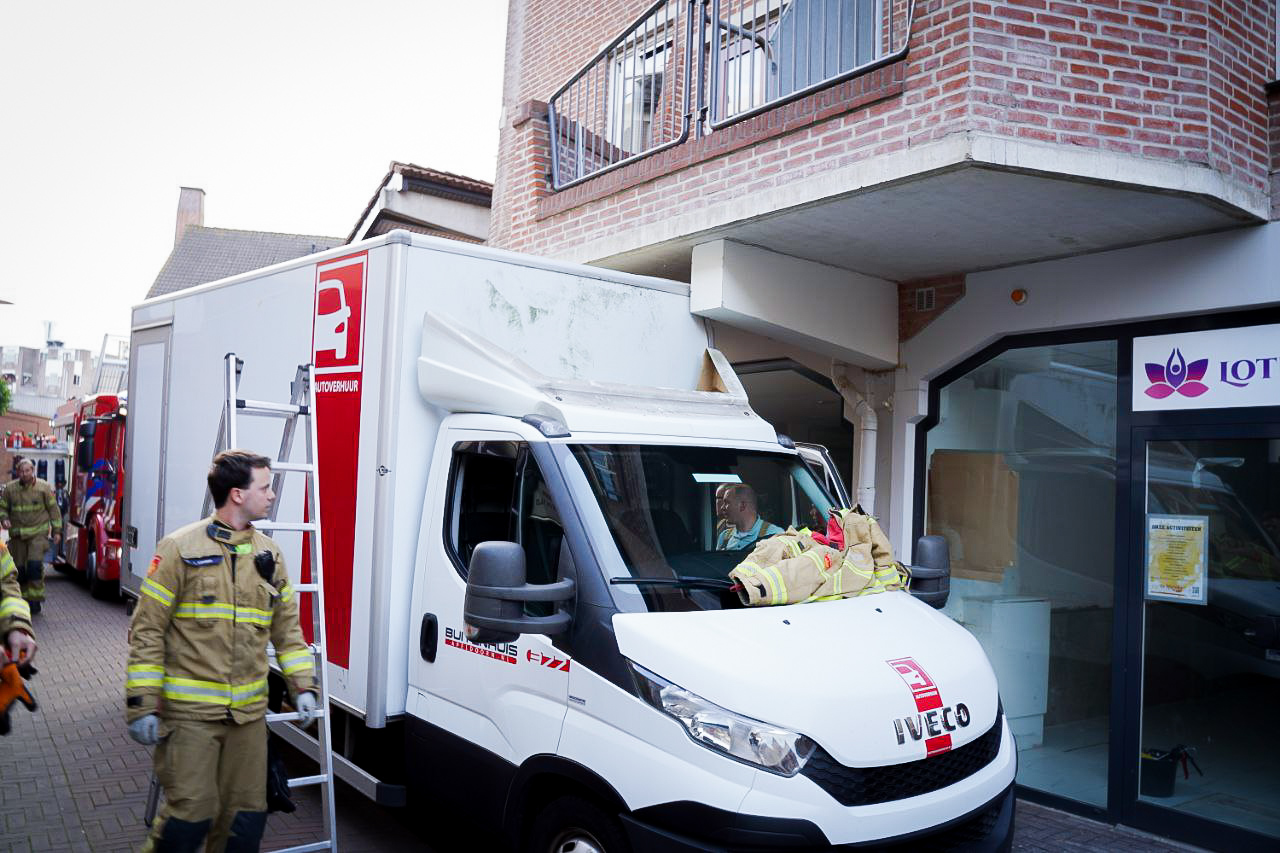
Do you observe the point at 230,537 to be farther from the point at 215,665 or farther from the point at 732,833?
the point at 732,833

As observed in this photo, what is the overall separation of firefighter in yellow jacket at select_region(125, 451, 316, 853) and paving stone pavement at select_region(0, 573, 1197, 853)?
4.44 feet

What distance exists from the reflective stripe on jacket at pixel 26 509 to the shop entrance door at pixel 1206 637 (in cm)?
1157

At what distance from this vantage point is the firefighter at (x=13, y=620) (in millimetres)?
3502

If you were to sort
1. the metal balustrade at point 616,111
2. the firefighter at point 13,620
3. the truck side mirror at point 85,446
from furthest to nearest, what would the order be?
the truck side mirror at point 85,446
the metal balustrade at point 616,111
the firefighter at point 13,620

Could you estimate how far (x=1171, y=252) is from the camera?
19.4 feet

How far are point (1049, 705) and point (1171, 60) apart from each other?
4.31 meters

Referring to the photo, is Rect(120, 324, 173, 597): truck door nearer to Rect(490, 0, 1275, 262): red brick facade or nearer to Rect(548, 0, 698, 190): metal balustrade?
Rect(548, 0, 698, 190): metal balustrade

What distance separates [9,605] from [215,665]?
742mm

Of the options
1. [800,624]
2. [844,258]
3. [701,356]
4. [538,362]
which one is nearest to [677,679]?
[800,624]

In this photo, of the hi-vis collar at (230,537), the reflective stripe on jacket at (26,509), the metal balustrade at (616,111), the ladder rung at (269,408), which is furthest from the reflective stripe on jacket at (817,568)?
the reflective stripe on jacket at (26,509)

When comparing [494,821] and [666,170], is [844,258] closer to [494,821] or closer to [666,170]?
[666,170]

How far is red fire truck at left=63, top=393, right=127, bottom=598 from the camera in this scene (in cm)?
1312

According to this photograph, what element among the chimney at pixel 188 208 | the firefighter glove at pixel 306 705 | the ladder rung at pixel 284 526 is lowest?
the firefighter glove at pixel 306 705

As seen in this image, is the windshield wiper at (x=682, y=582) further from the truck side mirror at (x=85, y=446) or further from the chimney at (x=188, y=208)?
the chimney at (x=188, y=208)
